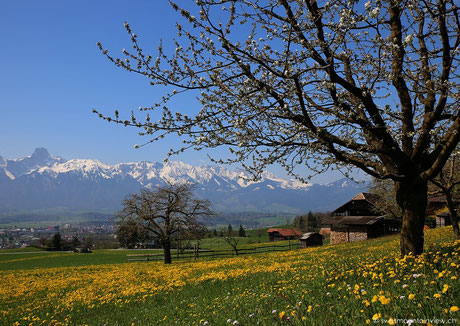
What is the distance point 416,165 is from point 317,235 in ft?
275

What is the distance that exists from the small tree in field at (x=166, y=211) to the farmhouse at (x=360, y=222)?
38448 mm

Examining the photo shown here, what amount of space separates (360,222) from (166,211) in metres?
43.0

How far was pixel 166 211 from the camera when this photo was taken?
123 ft

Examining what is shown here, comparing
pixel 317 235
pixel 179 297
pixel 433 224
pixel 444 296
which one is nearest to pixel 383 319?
pixel 444 296

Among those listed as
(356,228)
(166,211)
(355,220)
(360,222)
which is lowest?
(356,228)

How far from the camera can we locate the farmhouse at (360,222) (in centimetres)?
6259

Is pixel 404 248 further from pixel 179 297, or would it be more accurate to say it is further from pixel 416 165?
pixel 179 297

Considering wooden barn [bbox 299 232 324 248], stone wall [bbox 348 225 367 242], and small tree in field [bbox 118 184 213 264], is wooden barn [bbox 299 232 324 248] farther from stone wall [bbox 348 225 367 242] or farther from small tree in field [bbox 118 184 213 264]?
small tree in field [bbox 118 184 213 264]

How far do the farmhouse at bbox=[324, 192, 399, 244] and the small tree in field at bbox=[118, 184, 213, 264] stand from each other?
126 feet

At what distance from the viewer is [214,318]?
736 cm

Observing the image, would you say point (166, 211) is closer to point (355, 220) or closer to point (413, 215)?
point (413, 215)

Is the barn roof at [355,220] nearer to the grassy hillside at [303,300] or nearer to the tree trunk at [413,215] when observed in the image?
the grassy hillside at [303,300]

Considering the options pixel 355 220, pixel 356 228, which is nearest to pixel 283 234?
pixel 355 220

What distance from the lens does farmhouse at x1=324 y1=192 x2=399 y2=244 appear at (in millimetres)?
62594
